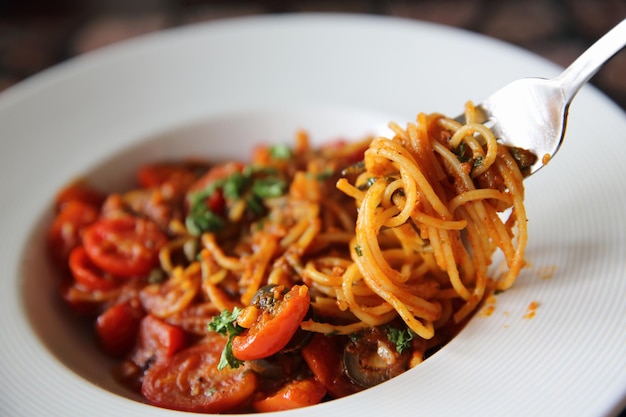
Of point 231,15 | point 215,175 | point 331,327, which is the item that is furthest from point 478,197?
point 231,15

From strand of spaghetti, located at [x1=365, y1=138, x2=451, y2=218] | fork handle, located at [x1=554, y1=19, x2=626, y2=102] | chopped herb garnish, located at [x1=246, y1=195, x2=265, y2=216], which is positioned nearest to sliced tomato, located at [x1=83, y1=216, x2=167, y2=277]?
chopped herb garnish, located at [x1=246, y1=195, x2=265, y2=216]

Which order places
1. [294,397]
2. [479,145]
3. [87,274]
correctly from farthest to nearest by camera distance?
[87,274] < [294,397] < [479,145]

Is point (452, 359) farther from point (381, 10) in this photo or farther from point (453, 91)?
point (381, 10)

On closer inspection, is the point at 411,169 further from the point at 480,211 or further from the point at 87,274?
the point at 87,274

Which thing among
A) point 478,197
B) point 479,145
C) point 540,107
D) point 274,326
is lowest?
point 274,326

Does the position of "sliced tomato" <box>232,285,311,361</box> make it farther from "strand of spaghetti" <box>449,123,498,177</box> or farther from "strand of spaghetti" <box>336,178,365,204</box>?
"strand of spaghetti" <box>449,123,498,177</box>

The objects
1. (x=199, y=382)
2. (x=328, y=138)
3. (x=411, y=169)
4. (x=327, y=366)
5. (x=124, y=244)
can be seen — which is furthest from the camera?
(x=328, y=138)

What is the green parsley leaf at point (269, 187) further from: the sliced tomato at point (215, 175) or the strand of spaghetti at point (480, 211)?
the strand of spaghetti at point (480, 211)
